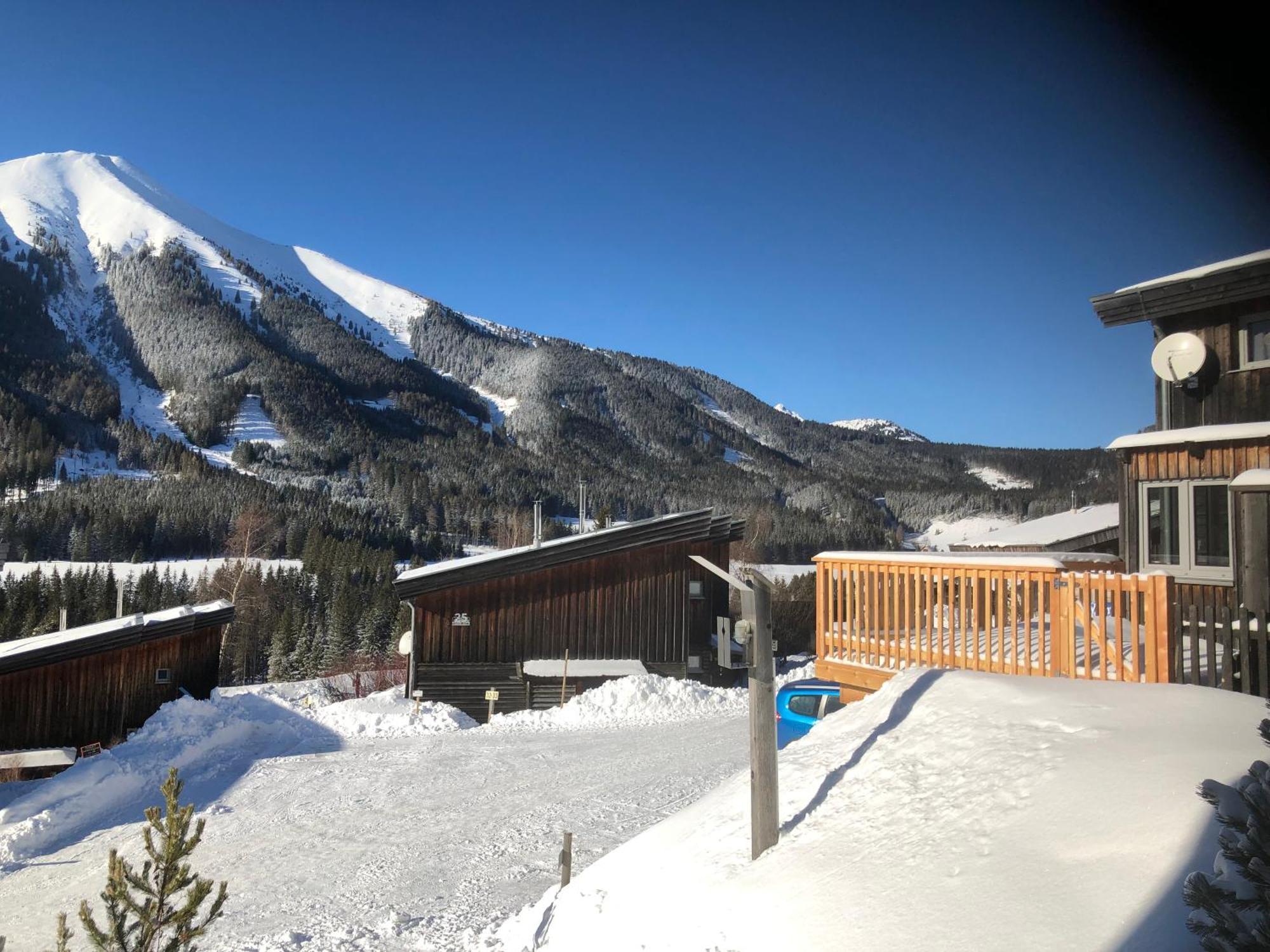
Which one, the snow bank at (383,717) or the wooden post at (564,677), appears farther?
the wooden post at (564,677)

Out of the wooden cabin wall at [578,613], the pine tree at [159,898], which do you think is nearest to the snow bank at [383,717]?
the wooden cabin wall at [578,613]

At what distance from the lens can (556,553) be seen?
20344mm

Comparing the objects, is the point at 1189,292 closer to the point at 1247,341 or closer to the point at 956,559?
the point at 1247,341

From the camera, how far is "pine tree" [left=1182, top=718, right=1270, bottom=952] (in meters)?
2.48

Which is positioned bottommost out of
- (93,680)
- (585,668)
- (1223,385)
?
(585,668)

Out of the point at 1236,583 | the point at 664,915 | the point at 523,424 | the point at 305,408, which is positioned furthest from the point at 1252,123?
the point at 523,424

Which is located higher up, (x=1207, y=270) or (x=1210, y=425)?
(x=1207, y=270)

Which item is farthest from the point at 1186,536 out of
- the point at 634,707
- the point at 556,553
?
the point at 556,553

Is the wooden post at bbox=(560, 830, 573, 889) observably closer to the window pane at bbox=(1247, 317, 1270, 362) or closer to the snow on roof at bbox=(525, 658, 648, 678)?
the window pane at bbox=(1247, 317, 1270, 362)

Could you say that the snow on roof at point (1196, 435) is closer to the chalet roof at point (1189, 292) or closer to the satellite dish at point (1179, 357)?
the satellite dish at point (1179, 357)

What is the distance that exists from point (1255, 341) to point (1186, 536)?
9.45 ft

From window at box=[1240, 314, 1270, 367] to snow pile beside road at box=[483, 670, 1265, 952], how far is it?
6646 millimetres

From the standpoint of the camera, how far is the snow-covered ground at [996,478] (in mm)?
148625

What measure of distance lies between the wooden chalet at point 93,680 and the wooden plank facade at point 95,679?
0.6 inches
